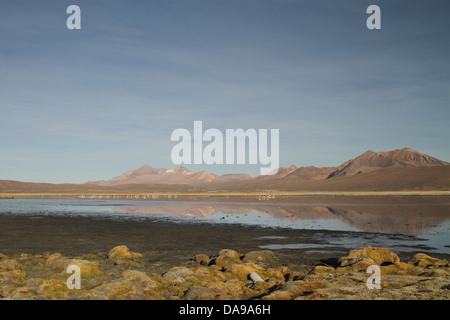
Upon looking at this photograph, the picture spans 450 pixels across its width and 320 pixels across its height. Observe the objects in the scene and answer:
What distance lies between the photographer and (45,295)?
1078 centimetres

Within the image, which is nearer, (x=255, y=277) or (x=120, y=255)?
(x=255, y=277)

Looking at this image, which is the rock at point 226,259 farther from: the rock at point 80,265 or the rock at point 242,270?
the rock at point 80,265

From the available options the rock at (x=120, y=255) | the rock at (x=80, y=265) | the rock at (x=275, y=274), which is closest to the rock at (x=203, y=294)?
the rock at (x=275, y=274)

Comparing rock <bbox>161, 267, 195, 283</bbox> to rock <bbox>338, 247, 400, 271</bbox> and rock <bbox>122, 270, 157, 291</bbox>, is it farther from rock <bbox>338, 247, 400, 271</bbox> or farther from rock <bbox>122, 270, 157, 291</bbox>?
rock <bbox>338, 247, 400, 271</bbox>

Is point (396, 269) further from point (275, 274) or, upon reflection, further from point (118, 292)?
point (118, 292)

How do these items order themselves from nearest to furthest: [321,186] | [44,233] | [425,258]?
[425,258] → [44,233] → [321,186]

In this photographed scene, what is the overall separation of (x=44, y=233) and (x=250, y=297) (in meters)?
21.6

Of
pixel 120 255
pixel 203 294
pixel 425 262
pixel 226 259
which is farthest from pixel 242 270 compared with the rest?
pixel 425 262

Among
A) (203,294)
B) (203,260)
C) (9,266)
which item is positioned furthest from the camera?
(203,260)

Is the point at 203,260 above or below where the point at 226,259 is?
below

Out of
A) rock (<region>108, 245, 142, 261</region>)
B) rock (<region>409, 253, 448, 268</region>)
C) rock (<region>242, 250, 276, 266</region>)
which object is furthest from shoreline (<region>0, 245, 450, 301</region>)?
rock (<region>108, 245, 142, 261</region>)
